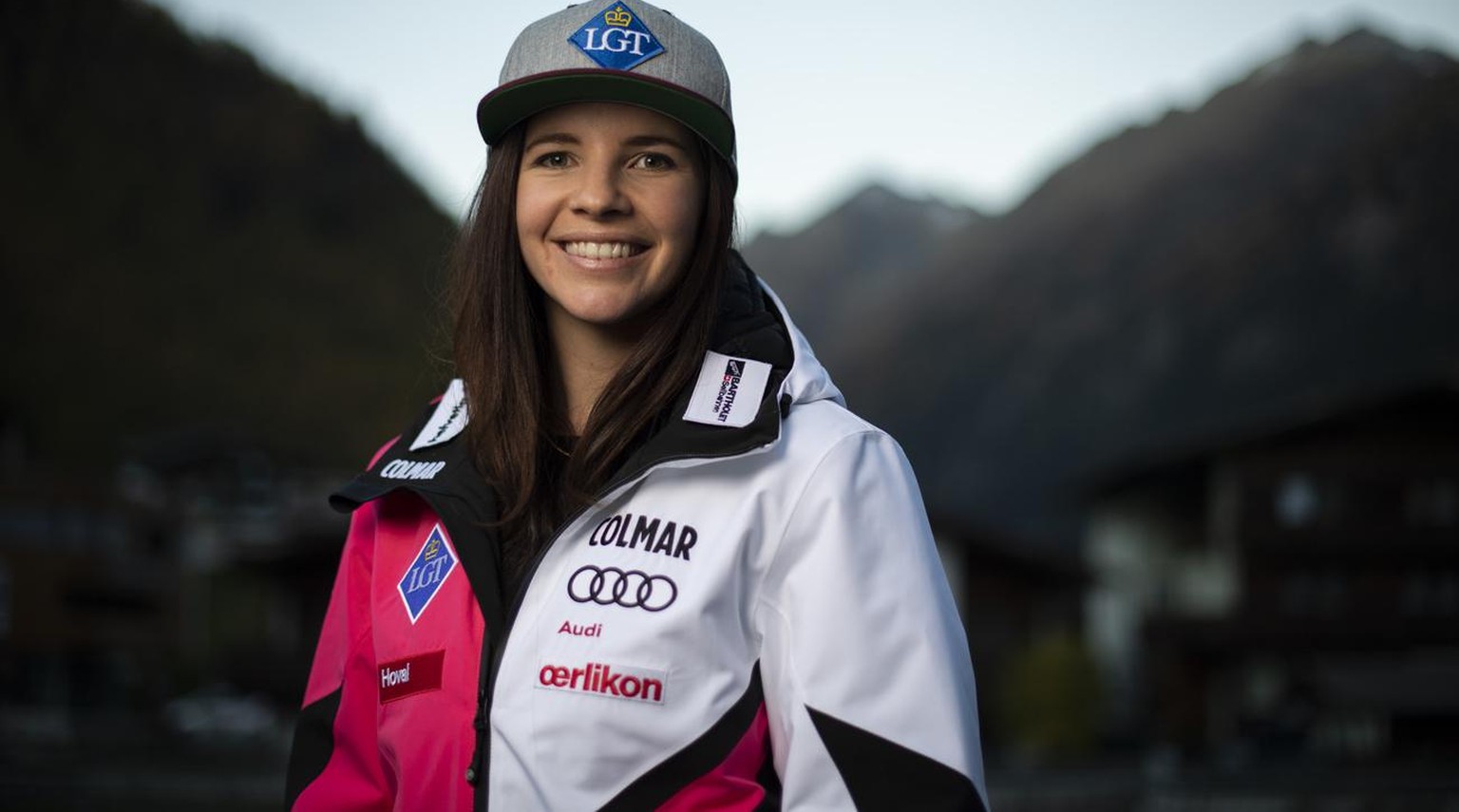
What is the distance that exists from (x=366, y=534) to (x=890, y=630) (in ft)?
3.36

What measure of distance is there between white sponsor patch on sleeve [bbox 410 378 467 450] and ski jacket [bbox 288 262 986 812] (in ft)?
0.71

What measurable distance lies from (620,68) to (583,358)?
0.51 meters

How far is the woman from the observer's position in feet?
7.47

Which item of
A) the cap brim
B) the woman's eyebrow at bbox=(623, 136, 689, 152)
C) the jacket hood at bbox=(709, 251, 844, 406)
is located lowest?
the jacket hood at bbox=(709, 251, 844, 406)

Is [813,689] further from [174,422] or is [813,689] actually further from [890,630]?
[174,422]

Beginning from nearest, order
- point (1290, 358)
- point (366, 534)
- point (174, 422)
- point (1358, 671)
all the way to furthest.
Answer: point (366, 534) → point (1358, 671) → point (174, 422) → point (1290, 358)

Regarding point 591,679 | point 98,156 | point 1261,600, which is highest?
point 98,156

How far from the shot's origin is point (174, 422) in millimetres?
91188

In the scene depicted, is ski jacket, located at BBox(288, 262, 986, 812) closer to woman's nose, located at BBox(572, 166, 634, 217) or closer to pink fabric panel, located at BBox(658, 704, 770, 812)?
pink fabric panel, located at BBox(658, 704, 770, 812)

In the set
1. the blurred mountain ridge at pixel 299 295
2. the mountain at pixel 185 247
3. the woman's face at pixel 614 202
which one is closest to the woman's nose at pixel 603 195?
the woman's face at pixel 614 202

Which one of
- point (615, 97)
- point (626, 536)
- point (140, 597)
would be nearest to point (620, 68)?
point (615, 97)

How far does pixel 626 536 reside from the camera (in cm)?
247

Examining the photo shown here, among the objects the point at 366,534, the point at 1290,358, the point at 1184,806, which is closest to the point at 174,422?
the point at 1184,806

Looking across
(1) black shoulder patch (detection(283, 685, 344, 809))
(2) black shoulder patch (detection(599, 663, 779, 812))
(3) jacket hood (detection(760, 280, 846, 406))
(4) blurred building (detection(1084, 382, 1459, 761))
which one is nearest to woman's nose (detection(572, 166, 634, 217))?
(3) jacket hood (detection(760, 280, 846, 406))
